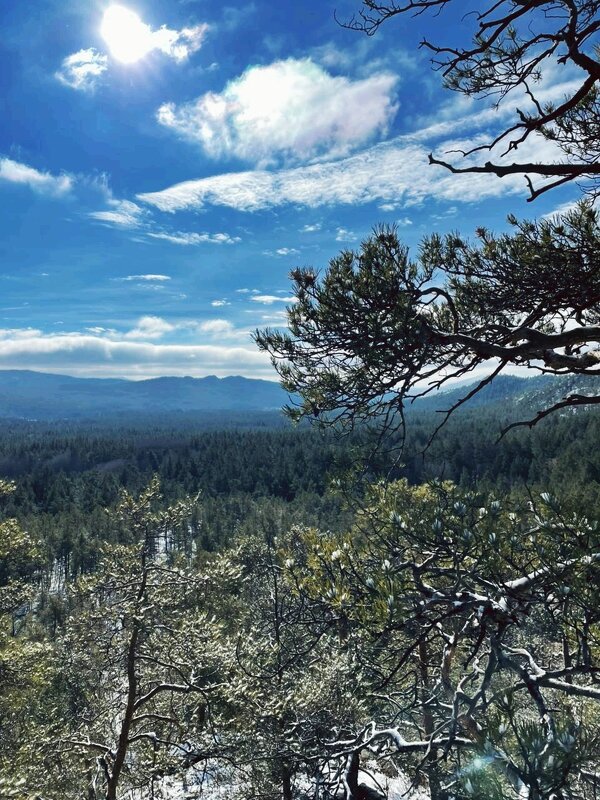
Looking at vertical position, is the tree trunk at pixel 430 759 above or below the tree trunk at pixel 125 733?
above

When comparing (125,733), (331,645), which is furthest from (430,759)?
(125,733)

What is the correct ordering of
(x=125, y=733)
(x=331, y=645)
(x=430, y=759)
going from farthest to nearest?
(x=125, y=733), (x=331, y=645), (x=430, y=759)

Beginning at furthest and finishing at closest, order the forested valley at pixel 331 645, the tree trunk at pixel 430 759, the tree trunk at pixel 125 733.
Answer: the tree trunk at pixel 125 733 < the forested valley at pixel 331 645 < the tree trunk at pixel 430 759

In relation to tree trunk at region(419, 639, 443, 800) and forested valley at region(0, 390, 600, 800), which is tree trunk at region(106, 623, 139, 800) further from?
tree trunk at region(419, 639, 443, 800)

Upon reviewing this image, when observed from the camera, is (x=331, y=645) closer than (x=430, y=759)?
No

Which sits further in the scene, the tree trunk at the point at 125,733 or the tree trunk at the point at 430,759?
the tree trunk at the point at 125,733

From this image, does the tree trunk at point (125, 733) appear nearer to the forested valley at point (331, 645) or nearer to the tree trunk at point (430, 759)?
the forested valley at point (331, 645)

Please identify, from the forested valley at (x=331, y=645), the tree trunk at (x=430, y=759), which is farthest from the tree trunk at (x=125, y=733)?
the tree trunk at (x=430, y=759)

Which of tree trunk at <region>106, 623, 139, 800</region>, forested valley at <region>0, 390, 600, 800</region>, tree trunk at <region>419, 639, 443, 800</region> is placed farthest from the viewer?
tree trunk at <region>106, 623, 139, 800</region>

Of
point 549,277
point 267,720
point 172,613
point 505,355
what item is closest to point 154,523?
point 172,613

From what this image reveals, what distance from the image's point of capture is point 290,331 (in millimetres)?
4719

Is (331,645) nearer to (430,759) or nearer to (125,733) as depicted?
(430,759)

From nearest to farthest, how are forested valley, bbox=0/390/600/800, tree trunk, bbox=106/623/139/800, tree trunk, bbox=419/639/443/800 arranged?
tree trunk, bbox=419/639/443/800
forested valley, bbox=0/390/600/800
tree trunk, bbox=106/623/139/800

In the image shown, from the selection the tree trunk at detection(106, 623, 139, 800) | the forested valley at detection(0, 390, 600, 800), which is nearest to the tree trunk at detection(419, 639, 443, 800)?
the forested valley at detection(0, 390, 600, 800)
